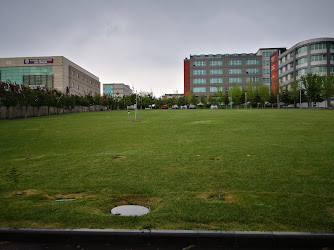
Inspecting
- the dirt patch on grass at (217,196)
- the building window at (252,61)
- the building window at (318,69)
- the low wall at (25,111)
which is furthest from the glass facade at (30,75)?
the dirt patch on grass at (217,196)

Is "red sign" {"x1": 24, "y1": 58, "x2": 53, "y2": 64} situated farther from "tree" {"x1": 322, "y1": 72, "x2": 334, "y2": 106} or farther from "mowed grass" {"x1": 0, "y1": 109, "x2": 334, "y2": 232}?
"mowed grass" {"x1": 0, "y1": 109, "x2": 334, "y2": 232}

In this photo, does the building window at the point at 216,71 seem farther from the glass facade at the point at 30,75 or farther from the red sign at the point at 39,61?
the glass facade at the point at 30,75

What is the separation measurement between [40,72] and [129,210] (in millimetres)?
96991

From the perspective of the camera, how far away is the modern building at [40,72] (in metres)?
88.3

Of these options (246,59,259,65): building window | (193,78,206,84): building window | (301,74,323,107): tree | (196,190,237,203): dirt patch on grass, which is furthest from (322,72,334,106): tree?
(196,190,237,203): dirt patch on grass

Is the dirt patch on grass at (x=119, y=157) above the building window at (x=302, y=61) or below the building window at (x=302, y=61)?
below

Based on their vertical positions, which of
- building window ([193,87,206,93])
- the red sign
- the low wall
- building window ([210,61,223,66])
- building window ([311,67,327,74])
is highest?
building window ([210,61,223,66])

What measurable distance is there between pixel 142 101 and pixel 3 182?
3313 inches

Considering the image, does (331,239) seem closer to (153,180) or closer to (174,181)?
(174,181)

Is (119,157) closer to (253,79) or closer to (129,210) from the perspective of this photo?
(129,210)

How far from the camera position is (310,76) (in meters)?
69.1

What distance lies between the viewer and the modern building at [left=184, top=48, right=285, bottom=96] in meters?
114

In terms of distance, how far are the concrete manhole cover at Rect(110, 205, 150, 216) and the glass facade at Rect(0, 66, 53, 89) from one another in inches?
3651

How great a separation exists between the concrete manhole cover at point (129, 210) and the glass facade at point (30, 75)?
92.7 metres
